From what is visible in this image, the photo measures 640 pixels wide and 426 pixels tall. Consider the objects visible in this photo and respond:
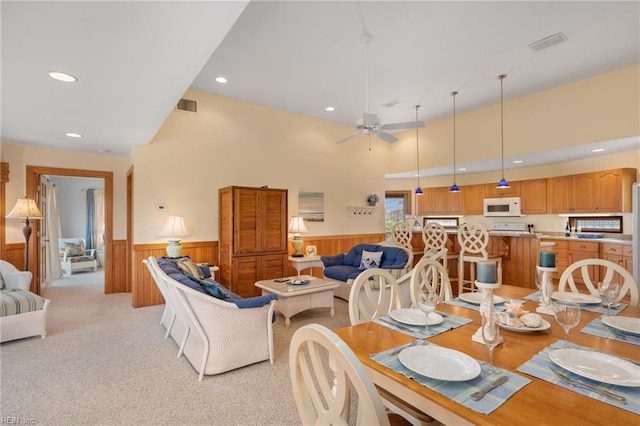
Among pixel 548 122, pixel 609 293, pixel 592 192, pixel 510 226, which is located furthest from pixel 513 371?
pixel 510 226

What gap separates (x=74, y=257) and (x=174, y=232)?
4849mm


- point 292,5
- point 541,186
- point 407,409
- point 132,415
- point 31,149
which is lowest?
point 132,415

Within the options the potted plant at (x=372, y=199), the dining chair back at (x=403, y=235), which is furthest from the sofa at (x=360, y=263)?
the potted plant at (x=372, y=199)

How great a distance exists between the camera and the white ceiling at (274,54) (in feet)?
6.40

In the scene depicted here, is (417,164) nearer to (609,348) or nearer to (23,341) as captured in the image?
(609,348)

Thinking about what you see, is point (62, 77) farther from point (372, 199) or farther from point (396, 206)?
point (396, 206)

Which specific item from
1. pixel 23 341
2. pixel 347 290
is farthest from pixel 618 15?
pixel 23 341

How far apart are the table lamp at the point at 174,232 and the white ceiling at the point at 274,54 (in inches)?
48.7

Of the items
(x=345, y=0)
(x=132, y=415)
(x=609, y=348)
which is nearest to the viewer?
(x=609, y=348)

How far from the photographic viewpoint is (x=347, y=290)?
496 cm

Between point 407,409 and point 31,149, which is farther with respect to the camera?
point 31,149

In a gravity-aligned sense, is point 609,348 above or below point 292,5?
below

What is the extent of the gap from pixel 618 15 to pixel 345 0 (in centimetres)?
278

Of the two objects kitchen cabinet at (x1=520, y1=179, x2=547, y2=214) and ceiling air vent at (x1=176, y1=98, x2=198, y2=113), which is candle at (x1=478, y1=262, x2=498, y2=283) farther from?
kitchen cabinet at (x1=520, y1=179, x2=547, y2=214)
